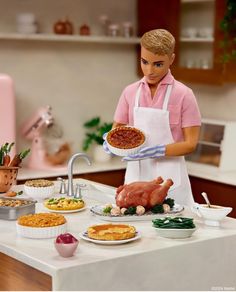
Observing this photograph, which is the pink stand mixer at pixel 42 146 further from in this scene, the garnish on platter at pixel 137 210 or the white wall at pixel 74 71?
the garnish on platter at pixel 137 210

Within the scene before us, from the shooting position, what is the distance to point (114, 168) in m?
5.65

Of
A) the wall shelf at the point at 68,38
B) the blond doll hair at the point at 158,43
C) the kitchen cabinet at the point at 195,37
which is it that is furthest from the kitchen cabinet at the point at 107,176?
the blond doll hair at the point at 158,43

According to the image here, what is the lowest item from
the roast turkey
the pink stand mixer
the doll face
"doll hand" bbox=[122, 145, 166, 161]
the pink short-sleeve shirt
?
the pink stand mixer

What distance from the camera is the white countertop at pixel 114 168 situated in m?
5.05

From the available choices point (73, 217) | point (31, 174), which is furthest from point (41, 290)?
point (31, 174)

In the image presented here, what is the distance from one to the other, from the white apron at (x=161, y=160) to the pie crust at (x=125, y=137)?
196mm

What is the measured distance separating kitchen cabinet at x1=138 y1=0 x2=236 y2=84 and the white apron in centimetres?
158

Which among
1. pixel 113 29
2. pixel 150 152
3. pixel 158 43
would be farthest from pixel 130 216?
pixel 113 29

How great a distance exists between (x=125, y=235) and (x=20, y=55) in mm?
3222

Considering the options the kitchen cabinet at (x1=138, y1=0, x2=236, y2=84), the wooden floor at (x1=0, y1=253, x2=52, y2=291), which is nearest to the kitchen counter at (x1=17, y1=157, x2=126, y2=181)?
the kitchen cabinet at (x1=138, y1=0, x2=236, y2=84)

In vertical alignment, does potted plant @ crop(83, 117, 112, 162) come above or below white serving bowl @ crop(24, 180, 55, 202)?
below

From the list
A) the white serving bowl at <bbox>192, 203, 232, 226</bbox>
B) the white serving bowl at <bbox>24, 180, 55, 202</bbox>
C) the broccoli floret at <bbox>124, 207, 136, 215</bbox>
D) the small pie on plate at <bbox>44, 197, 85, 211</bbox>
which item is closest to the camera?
the white serving bowl at <bbox>192, 203, 232, 226</bbox>

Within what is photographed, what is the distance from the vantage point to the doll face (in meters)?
3.59

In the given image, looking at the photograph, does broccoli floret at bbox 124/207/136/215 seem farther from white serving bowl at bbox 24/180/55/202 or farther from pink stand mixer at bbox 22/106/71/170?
pink stand mixer at bbox 22/106/71/170
